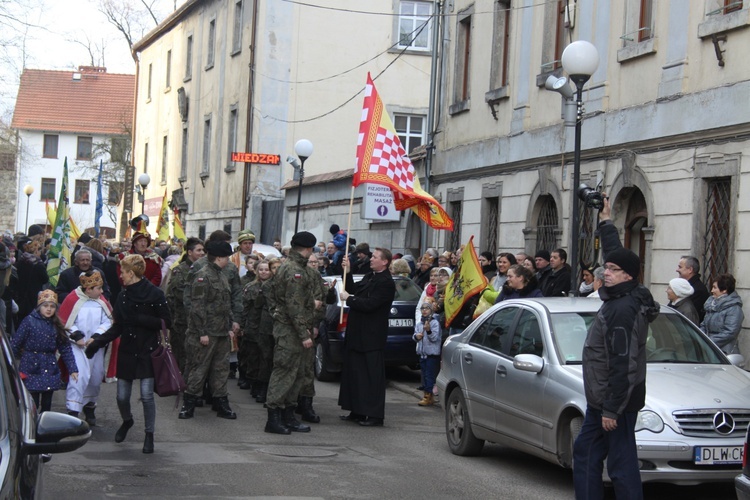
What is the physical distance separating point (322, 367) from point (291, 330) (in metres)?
4.84

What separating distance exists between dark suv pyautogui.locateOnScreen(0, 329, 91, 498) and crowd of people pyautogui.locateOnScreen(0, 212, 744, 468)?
5333 mm

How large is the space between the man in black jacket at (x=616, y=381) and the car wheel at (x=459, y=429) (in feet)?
9.46

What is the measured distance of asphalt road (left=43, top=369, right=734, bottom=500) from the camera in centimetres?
863

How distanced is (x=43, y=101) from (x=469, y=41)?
62132 mm

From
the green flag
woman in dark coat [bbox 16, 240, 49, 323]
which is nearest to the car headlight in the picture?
woman in dark coat [bbox 16, 240, 49, 323]

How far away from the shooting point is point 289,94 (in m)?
35.8

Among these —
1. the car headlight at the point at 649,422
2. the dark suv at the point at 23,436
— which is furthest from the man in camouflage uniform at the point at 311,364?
→ the dark suv at the point at 23,436

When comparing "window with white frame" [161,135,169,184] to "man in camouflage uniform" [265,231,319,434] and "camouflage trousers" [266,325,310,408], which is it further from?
"camouflage trousers" [266,325,310,408]

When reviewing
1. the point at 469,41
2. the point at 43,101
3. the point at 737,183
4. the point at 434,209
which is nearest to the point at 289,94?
the point at 469,41

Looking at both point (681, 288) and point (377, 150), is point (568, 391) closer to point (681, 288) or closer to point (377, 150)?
point (681, 288)

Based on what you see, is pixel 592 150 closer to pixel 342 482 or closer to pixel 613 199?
pixel 613 199

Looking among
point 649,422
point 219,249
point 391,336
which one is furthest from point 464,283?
point 649,422

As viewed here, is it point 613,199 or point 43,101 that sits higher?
point 43,101

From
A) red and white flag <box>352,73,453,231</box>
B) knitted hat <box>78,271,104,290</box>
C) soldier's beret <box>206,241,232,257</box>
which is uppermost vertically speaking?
red and white flag <box>352,73,453,231</box>
